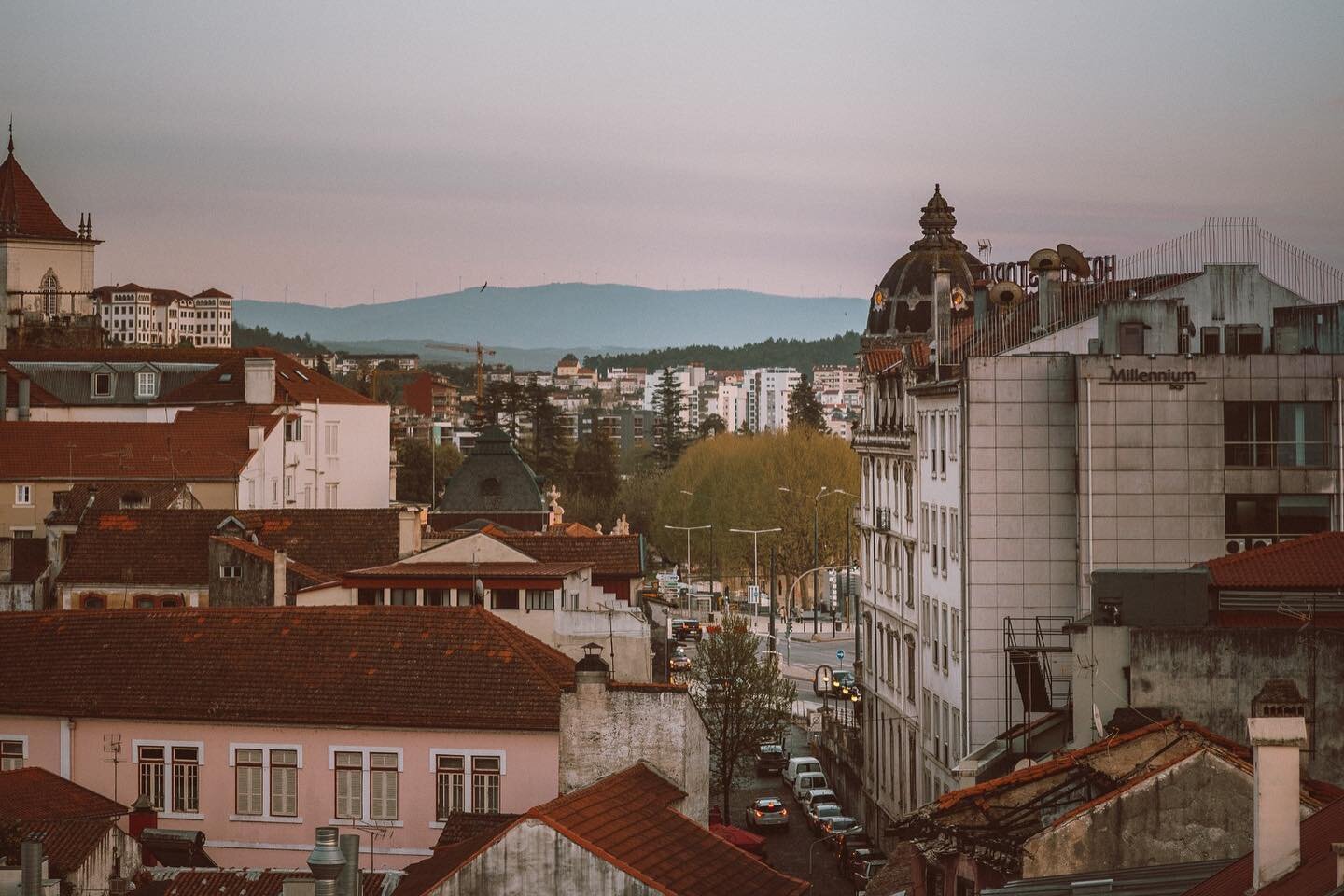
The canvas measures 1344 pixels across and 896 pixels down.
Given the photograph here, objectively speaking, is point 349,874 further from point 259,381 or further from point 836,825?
point 259,381

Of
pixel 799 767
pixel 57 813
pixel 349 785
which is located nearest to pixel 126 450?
pixel 799 767

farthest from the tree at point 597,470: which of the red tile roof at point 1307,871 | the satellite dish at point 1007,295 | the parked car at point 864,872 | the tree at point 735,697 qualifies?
the red tile roof at point 1307,871

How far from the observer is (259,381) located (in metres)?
98.4

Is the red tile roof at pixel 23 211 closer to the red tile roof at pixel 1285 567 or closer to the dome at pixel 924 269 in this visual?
the dome at pixel 924 269

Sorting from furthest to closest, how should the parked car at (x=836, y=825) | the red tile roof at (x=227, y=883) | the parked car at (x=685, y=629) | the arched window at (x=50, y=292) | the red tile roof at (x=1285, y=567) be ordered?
the arched window at (x=50, y=292) < the parked car at (x=685, y=629) < the parked car at (x=836, y=825) < the red tile roof at (x=1285, y=567) < the red tile roof at (x=227, y=883)

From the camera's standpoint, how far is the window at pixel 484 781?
37.2 meters

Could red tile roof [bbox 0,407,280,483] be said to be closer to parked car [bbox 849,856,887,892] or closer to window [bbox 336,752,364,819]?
parked car [bbox 849,856,887,892]

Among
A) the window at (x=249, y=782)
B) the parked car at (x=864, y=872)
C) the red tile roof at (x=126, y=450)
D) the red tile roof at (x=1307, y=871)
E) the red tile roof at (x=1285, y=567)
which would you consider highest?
the red tile roof at (x=126, y=450)

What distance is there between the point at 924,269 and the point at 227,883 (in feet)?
180

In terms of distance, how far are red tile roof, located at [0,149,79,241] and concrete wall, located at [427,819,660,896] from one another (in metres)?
116

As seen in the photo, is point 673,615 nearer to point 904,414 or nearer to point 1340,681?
point 904,414

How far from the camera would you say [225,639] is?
41.2 m

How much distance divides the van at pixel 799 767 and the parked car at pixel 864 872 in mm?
16443

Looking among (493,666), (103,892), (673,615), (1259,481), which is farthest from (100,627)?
(673,615)
